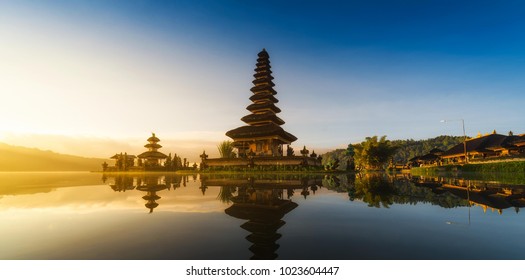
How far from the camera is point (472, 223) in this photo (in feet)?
16.2

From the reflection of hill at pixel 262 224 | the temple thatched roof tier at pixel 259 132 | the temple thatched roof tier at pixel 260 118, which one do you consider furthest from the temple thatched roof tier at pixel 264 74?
the reflection of hill at pixel 262 224

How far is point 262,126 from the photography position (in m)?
37.8

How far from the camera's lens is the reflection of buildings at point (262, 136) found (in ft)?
109

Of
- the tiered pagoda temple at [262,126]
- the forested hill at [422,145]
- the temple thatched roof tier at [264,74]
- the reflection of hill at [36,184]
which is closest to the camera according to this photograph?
the reflection of hill at [36,184]

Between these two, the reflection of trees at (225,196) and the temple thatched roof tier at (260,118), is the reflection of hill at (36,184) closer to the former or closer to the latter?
the reflection of trees at (225,196)

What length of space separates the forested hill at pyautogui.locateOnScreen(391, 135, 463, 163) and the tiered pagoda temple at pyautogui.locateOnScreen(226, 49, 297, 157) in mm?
91968

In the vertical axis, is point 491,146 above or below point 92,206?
above

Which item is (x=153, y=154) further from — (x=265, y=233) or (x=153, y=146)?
(x=265, y=233)

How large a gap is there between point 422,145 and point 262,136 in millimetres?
116522

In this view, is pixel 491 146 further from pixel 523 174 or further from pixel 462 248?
pixel 462 248

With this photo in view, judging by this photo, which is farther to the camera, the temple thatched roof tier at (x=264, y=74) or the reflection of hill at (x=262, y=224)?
the temple thatched roof tier at (x=264, y=74)

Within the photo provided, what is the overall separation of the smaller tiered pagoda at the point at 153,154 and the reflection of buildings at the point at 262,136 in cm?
2174

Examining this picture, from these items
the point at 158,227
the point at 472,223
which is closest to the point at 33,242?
the point at 158,227
